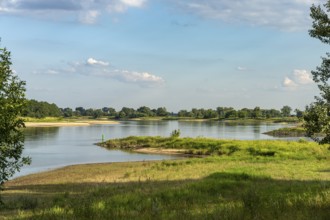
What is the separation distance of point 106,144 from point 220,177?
5349cm

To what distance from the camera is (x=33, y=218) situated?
384 inches

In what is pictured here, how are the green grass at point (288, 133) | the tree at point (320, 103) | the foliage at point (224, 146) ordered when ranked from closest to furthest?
the tree at point (320, 103), the foliage at point (224, 146), the green grass at point (288, 133)

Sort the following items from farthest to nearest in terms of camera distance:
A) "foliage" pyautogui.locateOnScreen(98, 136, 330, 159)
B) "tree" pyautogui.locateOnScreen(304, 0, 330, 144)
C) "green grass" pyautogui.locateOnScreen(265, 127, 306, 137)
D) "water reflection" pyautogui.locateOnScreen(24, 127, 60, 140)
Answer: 1. "green grass" pyautogui.locateOnScreen(265, 127, 306, 137)
2. "water reflection" pyautogui.locateOnScreen(24, 127, 60, 140)
3. "foliage" pyautogui.locateOnScreen(98, 136, 330, 159)
4. "tree" pyautogui.locateOnScreen(304, 0, 330, 144)

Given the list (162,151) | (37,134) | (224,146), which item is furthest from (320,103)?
(37,134)

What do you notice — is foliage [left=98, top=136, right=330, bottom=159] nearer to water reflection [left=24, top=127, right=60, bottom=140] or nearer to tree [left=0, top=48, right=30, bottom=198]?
water reflection [left=24, top=127, right=60, bottom=140]

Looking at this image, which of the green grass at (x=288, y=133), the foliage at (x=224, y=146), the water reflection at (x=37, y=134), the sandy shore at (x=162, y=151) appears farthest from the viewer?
the green grass at (x=288, y=133)

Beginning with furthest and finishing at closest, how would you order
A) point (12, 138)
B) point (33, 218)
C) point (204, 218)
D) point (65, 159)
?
point (65, 159)
point (12, 138)
point (33, 218)
point (204, 218)

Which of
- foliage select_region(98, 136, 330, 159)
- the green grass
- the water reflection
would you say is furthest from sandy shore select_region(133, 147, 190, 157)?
the green grass

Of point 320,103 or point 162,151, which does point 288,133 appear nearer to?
point 162,151

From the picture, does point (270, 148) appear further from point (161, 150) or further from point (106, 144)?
point (106, 144)

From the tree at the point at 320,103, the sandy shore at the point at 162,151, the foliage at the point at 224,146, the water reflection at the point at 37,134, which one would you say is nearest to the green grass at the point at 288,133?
the foliage at the point at 224,146

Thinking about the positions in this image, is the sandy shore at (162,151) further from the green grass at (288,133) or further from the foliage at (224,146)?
the green grass at (288,133)

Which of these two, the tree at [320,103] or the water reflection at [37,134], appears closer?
the tree at [320,103]

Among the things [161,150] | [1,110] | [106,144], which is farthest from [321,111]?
[106,144]
